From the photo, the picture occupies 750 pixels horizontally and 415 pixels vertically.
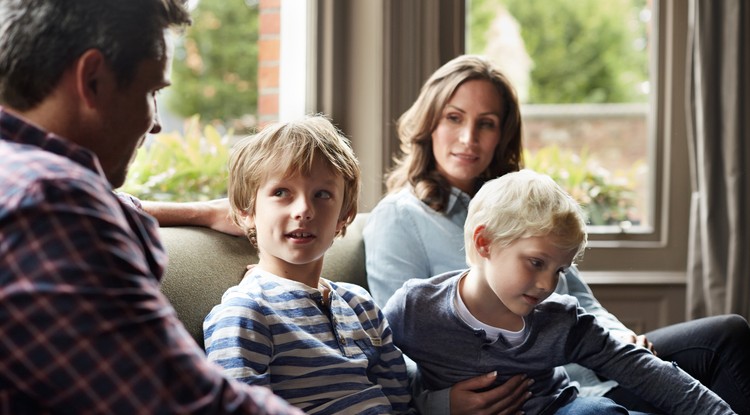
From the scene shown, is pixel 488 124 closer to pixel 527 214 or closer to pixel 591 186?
pixel 527 214

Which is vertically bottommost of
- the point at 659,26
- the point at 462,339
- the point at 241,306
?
the point at 462,339

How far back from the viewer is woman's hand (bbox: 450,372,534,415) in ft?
5.32

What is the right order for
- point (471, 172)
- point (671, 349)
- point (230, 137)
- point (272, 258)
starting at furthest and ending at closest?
1. point (230, 137)
2. point (471, 172)
3. point (671, 349)
4. point (272, 258)

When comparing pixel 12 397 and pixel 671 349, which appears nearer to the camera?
pixel 12 397

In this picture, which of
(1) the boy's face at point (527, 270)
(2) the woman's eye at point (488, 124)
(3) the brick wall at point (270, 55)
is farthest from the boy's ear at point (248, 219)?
(3) the brick wall at point (270, 55)

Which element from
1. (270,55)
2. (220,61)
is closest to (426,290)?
(270,55)

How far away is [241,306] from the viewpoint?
1.40 m

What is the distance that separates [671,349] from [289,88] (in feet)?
5.30

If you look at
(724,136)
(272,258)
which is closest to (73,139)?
(272,258)

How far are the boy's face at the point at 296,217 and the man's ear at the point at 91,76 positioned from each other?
59 centimetres

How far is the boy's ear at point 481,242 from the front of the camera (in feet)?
5.35

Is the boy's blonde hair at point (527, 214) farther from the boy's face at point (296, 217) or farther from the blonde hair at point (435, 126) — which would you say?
the blonde hair at point (435, 126)

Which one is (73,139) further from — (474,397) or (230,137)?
(230,137)

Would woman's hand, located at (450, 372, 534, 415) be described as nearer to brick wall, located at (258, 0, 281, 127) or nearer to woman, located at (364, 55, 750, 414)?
woman, located at (364, 55, 750, 414)
